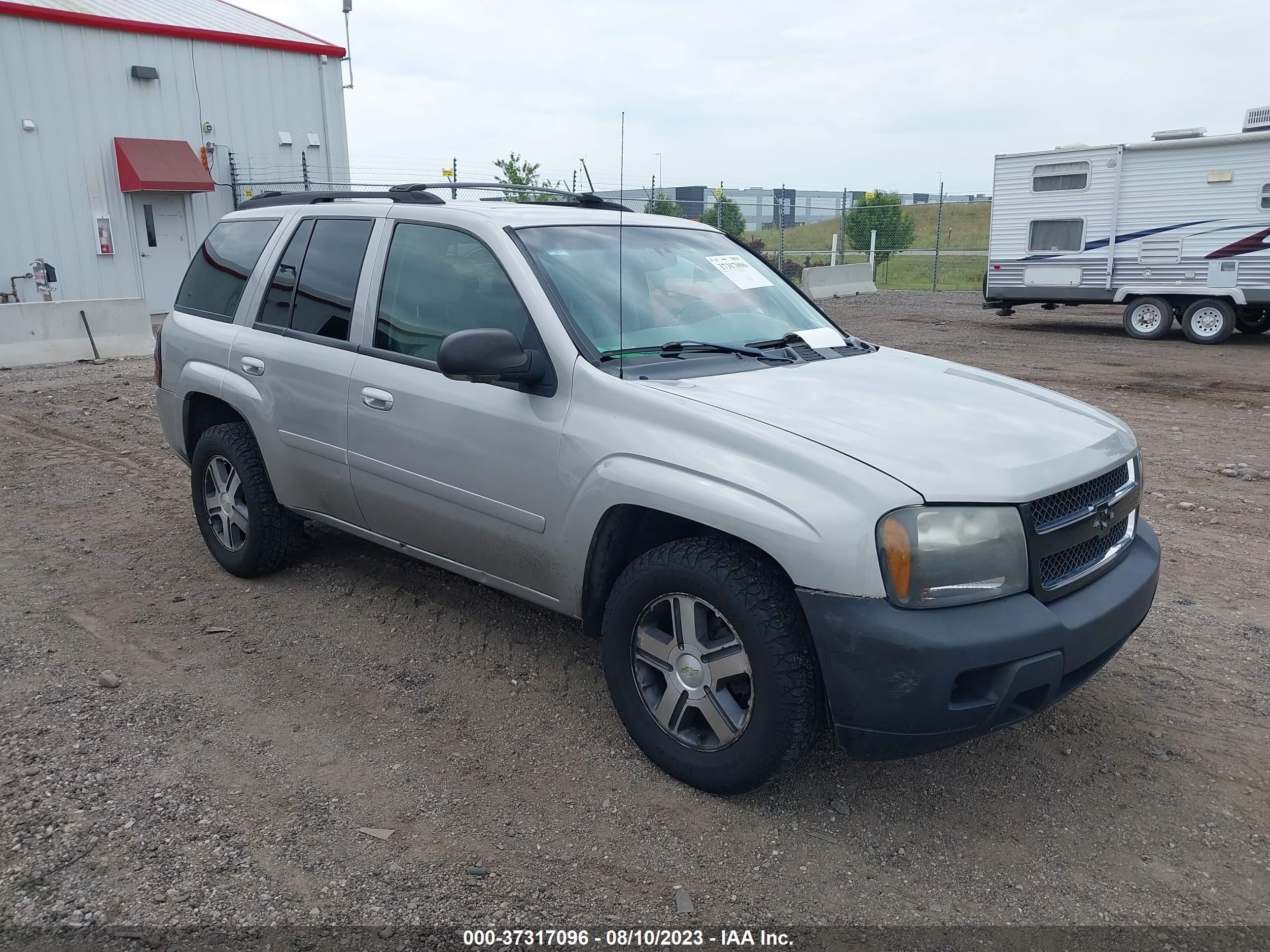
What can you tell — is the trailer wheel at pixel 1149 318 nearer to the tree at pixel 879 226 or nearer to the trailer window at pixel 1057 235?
the trailer window at pixel 1057 235

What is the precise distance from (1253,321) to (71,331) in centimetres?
1733

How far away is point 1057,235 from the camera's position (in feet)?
53.7

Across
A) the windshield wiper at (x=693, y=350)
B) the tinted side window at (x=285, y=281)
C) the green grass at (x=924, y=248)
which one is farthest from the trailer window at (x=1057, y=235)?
the tinted side window at (x=285, y=281)

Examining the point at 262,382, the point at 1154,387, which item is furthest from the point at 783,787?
the point at 1154,387

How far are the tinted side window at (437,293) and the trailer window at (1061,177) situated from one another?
14786 millimetres

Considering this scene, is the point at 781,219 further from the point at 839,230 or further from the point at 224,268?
the point at 224,268

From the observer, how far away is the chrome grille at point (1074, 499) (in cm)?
292

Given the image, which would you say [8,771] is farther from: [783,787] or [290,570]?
[783,787]

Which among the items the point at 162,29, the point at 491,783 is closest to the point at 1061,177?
the point at 491,783

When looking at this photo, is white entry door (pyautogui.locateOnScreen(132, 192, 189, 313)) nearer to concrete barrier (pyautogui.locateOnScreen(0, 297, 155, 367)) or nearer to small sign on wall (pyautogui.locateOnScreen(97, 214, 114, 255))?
small sign on wall (pyautogui.locateOnScreen(97, 214, 114, 255))

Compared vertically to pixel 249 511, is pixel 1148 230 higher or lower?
higher

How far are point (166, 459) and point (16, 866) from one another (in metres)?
5.56

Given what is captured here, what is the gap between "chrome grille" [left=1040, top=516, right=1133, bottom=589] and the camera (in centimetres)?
296

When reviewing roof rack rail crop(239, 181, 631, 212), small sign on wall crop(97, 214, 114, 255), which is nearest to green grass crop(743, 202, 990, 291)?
small sign on wall crop(97, 214, 114, 255)
